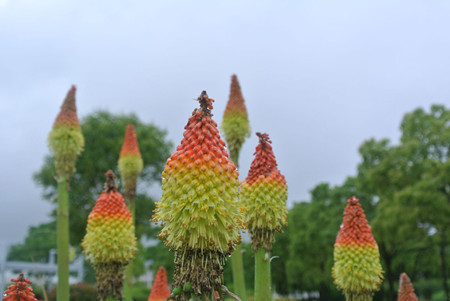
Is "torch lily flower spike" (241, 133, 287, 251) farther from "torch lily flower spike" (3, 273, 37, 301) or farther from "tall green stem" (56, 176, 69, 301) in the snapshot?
"tall green stem" (56, 176, 69, 301)

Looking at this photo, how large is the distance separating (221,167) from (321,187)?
41383 mm

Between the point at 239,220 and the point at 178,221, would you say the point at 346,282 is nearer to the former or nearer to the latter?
the point at 239,220

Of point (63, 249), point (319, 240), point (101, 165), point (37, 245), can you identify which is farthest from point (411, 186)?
point (37, 245)

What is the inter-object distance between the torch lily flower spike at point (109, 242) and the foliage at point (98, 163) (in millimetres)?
26016

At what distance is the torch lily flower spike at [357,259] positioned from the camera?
566 centimetres

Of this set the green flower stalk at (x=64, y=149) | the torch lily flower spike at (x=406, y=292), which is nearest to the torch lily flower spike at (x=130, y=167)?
the green flower stalk at (x=64, y=149)

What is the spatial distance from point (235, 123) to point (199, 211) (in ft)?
19.6

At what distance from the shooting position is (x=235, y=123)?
904cm

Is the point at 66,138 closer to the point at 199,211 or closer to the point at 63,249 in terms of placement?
the point at 63,249

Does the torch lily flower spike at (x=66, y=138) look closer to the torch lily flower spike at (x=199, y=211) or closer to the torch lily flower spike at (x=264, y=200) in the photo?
the torch lily flower spike at (x=264, y=200)

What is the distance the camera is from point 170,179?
3.27 m

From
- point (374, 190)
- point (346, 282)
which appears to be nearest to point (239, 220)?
point (346, 282)

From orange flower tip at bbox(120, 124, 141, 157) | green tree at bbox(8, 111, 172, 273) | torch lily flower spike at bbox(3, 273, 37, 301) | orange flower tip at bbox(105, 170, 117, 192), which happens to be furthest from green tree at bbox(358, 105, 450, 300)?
torch lily flower spike at bbox(3, 273, 37, 301)

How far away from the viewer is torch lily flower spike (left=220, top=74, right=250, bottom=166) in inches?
349
